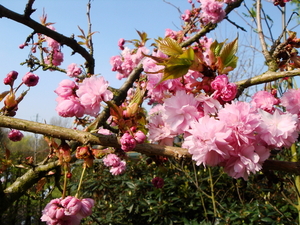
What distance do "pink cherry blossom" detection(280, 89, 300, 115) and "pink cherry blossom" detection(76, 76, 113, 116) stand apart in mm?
602

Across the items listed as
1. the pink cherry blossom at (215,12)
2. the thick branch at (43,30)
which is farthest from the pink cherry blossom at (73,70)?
the pink cherry blossom at (215,12)

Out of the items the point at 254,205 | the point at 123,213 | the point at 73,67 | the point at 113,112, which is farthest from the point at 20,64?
the point at 254,205

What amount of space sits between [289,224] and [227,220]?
2.04 ft

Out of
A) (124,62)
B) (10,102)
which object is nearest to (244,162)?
(10,102)

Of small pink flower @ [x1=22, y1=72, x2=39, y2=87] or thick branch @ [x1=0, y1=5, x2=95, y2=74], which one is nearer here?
small pink flower @ [x1=22, y1=72, x2=39, y2=87]

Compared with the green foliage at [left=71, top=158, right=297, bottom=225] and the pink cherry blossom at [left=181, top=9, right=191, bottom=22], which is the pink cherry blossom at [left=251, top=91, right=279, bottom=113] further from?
the pink cherry blossom at [left=181, top=9, right=191, bottom=22]

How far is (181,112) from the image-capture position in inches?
26.0

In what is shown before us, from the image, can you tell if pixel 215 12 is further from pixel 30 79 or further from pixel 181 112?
pixel 181 112

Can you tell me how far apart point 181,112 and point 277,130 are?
0.26 meters

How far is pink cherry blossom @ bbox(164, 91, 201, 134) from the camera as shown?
2.18ft

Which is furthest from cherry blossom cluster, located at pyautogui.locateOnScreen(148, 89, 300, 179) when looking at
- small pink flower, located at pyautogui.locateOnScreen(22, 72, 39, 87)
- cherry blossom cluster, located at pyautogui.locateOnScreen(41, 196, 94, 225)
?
small pink flower, located at pyautogui.locateOnScreen(22, 72, 39, 87)

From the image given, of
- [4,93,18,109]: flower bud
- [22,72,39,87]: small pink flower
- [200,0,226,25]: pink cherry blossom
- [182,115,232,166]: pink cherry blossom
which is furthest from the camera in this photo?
[200,0,226,25]: pink cherry blossom

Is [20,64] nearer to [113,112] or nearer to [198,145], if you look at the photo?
[113,112]

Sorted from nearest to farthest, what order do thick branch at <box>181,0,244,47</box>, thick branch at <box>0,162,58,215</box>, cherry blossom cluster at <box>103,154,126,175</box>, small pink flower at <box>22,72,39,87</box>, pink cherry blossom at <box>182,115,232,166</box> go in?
pink cherry blossom at <box>182,115,232,166</box>
small pink flower at <box>22,72,39,87</box>
thick branch at <box>0,162,58,215</box>
thick branch at <box>181,0,244,47</box>
cherry blossom cluster at <box>103,154,126,175</box>
